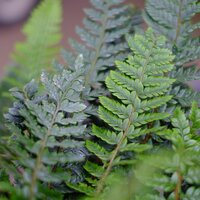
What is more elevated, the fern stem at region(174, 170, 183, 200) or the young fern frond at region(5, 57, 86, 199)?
the young fern frond at region(5, 57, 86, 199)

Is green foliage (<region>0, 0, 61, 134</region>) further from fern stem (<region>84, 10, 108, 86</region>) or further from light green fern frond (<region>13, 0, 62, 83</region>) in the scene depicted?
fern stem (<region>84, 10, 108, 86</region>)

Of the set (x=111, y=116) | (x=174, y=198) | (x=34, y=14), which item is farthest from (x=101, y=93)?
(x=34, y=14)

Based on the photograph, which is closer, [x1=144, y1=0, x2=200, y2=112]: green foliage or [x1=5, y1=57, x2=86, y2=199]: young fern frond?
[x1=5, y1=57, x2=86, y2=199]: young fern frond

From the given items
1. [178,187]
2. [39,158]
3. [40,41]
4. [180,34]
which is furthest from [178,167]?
[40,41]

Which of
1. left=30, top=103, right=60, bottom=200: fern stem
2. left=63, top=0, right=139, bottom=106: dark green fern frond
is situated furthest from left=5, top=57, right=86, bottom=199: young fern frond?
left=63, top=0, right=139, bottom=106: dark green fern frond

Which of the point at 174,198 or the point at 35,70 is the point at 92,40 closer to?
the point at 35,70

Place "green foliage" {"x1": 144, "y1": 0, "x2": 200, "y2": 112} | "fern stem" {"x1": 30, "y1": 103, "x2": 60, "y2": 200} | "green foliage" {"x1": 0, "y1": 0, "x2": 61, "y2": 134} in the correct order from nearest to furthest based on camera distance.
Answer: "fern stem" {"x1": 30, "y1": 103, "x2": 60, "y2": 200}, "green foliage" {"x1": 144, "y1": 0, "x2": 200, "y2": 112}, "green foliage" {"x1": 0, "y1": 0, "x2": 61, "y2": 134}

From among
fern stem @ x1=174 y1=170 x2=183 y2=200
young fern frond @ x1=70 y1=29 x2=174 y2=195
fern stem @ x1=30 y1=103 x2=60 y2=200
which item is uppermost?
fern stem @ x1=30 y1=103 x2=60 y2=200

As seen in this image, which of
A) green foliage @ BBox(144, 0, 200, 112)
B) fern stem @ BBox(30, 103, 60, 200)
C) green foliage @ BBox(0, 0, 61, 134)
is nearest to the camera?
fern stem @ BBox(30, 103, 60, 200)

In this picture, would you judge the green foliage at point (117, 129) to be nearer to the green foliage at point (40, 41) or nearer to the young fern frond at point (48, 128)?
the young fern frond at point (48, 128)
